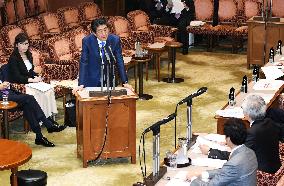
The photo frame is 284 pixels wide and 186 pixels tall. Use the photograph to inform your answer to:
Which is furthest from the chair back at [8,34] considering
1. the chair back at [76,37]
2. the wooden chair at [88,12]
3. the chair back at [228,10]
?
the chair back at [228,10]

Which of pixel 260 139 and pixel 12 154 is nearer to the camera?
pixel 260 139

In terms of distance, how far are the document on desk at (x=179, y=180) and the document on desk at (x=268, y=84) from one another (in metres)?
3.32

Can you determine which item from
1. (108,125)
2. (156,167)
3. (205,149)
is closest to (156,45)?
(108,125)

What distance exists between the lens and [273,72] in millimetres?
9750

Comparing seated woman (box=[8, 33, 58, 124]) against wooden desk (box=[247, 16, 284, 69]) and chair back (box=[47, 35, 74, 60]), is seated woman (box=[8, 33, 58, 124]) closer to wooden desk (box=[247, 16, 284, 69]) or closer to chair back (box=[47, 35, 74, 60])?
chair back (box=[47, 35, 74, 60])

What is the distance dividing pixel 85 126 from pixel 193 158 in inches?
85.4

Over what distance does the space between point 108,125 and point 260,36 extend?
6244mm

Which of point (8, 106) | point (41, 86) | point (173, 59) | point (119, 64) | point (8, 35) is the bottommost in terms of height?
point (8, 106)

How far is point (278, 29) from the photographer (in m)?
13.4

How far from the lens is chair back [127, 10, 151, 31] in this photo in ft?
45.5

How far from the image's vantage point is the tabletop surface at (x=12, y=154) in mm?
6716

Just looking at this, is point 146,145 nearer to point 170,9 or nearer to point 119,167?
point 119,167

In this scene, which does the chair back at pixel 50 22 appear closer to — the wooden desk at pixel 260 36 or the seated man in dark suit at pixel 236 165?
the wooden desk at pixel 260 36

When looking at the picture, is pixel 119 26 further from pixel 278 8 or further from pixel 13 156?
pixel 13 156
